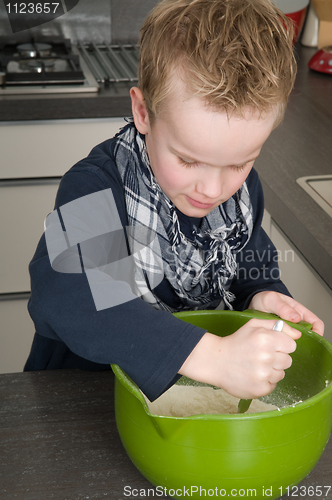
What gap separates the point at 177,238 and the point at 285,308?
0.22m

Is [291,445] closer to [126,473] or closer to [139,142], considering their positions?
[126,473]

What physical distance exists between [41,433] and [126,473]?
111 millimetres

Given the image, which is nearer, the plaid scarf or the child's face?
the child's face

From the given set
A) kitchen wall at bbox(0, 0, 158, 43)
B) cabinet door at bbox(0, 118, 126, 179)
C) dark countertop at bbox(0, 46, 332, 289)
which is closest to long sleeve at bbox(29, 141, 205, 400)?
dark countertop at bbox(0, 46, 332, 289)

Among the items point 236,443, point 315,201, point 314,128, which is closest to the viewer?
point 236,443

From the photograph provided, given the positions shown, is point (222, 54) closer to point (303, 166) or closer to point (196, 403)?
point (196, 403)

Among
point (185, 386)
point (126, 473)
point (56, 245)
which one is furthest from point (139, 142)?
point (126, 473)

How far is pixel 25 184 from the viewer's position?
1631mm

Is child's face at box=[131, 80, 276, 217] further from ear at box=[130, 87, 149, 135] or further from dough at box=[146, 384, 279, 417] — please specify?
dough at box=[146, 384, 279, 417]

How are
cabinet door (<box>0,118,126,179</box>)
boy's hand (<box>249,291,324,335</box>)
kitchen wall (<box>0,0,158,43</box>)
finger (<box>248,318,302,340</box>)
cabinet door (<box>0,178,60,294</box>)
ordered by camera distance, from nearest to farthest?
1. finger (<box>248,318,302,340</box>)
2. boy's hand (<box>249,291,324,335</box>)
3. cabinet door (<box>0,118,126,179</box>)
4. cabinet door (<box>0,178,60,294</box>)
5. kitchen wall (<box>0,0,158,43</box>)

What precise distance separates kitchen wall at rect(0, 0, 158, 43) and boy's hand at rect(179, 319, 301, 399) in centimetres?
173

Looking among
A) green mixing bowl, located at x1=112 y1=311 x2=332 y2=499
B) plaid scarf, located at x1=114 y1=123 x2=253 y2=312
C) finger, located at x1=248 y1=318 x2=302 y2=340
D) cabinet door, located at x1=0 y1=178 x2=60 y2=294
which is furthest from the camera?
cabinet door, located at x1=0 y1=178 x2=60 y2=294

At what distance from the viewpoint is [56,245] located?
64 centimetres

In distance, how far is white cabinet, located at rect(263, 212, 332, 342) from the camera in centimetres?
105
